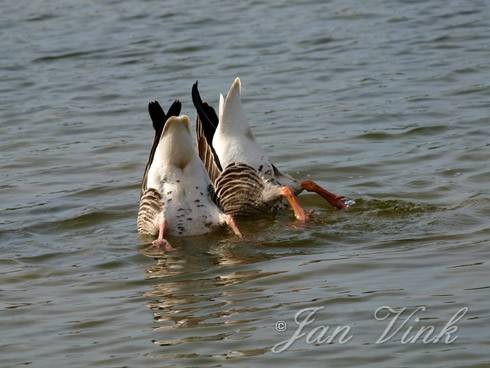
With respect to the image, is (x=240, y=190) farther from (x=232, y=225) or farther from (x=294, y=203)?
(x=232, y=225)

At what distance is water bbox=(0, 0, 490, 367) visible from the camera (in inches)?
270

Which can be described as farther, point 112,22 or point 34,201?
point 112,22

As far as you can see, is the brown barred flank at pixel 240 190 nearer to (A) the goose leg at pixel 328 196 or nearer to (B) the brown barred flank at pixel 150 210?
(A) the goose leg at pixel 328 196

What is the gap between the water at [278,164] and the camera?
6.85m

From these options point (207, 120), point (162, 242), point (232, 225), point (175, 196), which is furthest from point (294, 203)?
point (162, 242)

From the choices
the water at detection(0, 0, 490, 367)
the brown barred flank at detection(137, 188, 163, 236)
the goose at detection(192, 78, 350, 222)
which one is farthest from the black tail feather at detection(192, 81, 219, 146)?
the brown barred flank at detection(137, 188, 163, 236)

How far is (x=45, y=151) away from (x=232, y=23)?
626 cm

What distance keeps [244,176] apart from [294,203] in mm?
510

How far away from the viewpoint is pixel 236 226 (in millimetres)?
9172

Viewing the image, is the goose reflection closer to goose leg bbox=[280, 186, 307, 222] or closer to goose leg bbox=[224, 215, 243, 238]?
goose leg bbox=[224, 215, 243, 238]

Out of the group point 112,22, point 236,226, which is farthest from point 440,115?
point 112,22

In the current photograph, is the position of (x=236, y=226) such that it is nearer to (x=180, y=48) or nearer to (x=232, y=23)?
(x=180, y=48)

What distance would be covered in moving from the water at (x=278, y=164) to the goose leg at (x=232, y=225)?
0.13 m

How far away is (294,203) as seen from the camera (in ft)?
31.4
